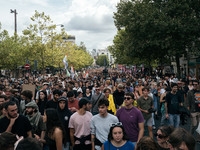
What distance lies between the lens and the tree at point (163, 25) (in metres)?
22.1

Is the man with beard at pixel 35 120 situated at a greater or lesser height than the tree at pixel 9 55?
lesser

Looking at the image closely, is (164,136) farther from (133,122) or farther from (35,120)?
(35,120)

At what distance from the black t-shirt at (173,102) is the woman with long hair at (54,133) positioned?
4.55 m

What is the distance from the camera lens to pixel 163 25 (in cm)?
2181

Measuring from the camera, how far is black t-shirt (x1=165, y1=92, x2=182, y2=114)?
759 centimetres

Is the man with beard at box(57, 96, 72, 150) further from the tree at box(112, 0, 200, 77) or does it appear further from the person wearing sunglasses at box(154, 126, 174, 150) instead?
the tree at box(112, 0, 200, 77)

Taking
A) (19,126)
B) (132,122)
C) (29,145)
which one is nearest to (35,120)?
(19,126)

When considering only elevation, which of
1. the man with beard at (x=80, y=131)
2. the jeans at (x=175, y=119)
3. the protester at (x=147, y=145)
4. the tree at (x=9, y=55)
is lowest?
the jeans at (x=175, y=119)

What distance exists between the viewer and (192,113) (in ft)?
25.3

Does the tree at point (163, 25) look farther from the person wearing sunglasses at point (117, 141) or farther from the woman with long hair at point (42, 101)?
the person wearing sunglasses at point (117, 141)

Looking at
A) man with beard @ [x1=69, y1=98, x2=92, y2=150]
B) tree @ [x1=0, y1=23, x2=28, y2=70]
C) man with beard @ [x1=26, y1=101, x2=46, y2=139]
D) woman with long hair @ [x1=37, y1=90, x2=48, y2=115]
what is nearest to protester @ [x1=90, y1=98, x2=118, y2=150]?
man with beard @ [x1=69, y1=98, x2=92, y2=150]

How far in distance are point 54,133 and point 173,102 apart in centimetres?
Answer: 482

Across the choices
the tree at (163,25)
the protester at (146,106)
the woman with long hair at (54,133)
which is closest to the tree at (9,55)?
the tree at (163,25)

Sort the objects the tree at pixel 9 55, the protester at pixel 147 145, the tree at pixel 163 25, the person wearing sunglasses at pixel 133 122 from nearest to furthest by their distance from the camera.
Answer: the protester at pixel 147 145
the person wearing sunglasses at pixel 133 122
the tree at pixel 163 25
the tree at pixel 9 55
